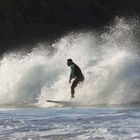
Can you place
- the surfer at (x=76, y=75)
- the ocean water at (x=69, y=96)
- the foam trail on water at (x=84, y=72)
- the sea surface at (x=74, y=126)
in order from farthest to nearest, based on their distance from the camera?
the surfer at (x=76, y=75), the foam trail on water at (x=84, y=72), the ocean water at (x=69, y=96), the sea surface at (x=74, y=126)

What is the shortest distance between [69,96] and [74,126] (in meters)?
8.67

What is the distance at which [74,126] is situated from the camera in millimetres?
Answer: 12398

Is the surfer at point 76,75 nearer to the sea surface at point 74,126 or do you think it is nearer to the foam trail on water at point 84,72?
the foam trail on water at point 84,72

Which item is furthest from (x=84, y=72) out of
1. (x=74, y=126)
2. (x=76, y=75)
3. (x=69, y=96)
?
(x=74, y=126)

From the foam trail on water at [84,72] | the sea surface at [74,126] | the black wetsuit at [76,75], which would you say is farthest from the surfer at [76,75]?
the sea surface at [74,126]

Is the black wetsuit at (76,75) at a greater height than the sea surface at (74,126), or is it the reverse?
the black wetsuit at (76,75)

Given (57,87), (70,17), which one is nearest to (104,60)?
(57,87)

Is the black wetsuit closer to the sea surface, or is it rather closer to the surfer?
the surfer

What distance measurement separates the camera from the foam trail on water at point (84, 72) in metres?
20.1

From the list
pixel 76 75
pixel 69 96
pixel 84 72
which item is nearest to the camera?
pixel 76 75

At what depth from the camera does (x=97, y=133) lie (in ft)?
37.0

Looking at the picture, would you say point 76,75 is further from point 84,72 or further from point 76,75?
point 84,72

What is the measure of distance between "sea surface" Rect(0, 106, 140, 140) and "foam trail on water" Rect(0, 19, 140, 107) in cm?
415

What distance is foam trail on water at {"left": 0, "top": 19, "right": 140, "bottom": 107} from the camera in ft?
65.9
